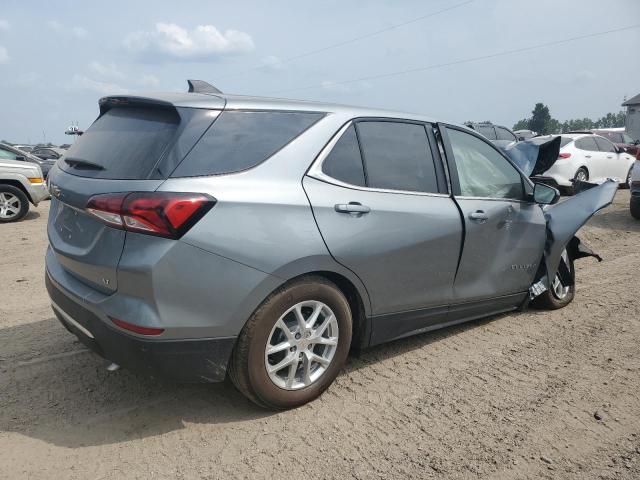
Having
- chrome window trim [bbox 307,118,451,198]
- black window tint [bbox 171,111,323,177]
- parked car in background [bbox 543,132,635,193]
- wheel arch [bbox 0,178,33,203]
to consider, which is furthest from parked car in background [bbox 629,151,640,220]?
wheel arch [bbox 0,178,33,203]

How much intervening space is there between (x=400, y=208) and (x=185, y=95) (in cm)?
146

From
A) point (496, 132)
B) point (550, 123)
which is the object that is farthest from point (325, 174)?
point (550, 123)

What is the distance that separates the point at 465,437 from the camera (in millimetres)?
2857

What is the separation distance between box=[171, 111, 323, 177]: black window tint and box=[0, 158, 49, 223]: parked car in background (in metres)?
9.34

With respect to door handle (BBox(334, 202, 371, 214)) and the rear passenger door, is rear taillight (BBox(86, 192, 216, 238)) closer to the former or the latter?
the rear passenger door

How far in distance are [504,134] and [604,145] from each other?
129 inches

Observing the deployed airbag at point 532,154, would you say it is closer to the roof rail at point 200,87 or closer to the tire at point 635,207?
the roof rail at point 200,87

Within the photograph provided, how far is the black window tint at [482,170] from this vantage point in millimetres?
3898

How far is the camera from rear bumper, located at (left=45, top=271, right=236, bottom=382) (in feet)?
8.47

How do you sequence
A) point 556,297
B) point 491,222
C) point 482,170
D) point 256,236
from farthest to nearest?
1. point 556,297
2. point 482,170
3. point 491,222
4. point 256,236

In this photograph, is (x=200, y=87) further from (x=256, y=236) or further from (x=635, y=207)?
(x=635, y=207)

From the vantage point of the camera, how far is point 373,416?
3.05 metres

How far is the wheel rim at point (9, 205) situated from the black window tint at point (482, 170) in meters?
9.61

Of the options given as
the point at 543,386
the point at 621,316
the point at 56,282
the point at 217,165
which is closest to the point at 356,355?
the point at 543,386
